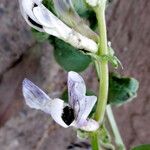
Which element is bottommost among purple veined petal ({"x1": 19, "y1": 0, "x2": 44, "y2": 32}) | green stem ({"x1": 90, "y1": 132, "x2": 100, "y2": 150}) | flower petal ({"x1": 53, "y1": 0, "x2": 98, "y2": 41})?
green stem ({"x1": 90, "y1": 132, "x2": 100, "y2": 150})

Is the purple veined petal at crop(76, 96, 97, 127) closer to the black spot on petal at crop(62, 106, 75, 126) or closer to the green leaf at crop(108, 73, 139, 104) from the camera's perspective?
the black spot on petal at crop(62, 106, 75, 126)

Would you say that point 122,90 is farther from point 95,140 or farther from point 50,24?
point 50,24

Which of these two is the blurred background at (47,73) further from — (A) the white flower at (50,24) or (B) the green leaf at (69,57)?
(A) the white flower at (50,24)

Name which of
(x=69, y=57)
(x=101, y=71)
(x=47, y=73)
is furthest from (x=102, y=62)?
(x=47, y=73)

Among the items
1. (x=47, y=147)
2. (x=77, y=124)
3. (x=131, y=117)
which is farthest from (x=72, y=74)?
(x=131, y=117)

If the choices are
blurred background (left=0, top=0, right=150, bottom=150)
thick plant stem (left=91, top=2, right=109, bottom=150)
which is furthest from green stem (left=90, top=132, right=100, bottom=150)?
blurred background (left=0, top=0, right=150, bottom=150)

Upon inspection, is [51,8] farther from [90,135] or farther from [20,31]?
[20,31]

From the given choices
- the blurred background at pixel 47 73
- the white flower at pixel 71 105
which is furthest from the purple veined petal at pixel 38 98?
the blurred background at pixel 47 73
